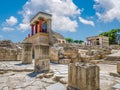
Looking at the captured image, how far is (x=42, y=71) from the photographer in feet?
19.5

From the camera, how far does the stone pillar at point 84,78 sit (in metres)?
3.32

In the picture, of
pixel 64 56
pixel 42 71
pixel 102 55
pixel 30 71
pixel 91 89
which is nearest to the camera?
pixel 91 89

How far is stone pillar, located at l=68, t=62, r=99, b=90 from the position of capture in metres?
3.32

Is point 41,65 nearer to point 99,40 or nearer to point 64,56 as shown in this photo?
point 64,56

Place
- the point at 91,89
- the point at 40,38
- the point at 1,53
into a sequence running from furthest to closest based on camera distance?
1. the point at 40,38
2. the point at 1,53
3. the point at 91,89

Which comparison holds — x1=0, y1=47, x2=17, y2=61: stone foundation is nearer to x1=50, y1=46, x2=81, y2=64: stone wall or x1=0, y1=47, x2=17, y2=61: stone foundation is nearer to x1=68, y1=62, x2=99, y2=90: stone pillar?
x1=50, y1=46, x2=81, y2=64: stone wall

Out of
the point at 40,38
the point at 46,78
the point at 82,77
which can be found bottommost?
the point at 46,78

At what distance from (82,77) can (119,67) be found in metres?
2.72

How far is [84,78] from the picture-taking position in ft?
11.0

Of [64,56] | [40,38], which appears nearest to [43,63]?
[64,56]

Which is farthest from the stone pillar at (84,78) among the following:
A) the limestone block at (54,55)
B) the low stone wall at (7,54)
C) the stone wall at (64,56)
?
the low stone wall at (7,54)

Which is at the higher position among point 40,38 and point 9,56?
point 40,38

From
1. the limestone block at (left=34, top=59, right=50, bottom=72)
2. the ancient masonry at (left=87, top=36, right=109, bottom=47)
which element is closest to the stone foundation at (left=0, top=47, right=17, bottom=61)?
the limestone block at (left=34, top=59, right=50, bottom=72)

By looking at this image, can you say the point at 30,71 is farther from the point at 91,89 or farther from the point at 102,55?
the point at 102,55
